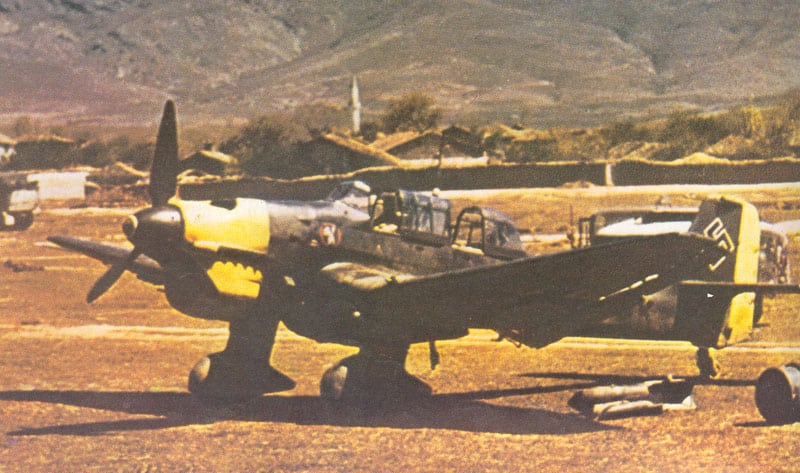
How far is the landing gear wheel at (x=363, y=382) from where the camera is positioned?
9289 mm

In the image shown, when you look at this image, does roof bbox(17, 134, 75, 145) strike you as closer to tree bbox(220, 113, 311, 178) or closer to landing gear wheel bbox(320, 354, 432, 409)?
tree bbox(220, 113, 311, 178)

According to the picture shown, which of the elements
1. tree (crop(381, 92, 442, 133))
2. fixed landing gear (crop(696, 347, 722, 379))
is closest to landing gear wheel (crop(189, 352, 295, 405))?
fixed landing gear (crop(696, 347, 722, 379))

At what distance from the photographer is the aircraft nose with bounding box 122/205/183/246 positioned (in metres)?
8.76

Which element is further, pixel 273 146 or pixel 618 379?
pixel 273 146

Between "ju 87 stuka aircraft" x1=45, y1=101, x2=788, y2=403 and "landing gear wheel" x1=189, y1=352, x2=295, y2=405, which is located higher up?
"ju 87 stuka aircraft" x1=45, y1=101, x2=788, y2=403

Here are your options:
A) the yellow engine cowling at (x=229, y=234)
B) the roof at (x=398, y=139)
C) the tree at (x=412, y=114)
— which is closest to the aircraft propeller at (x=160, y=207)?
the yellow engine cowling at (x=229, y=234)

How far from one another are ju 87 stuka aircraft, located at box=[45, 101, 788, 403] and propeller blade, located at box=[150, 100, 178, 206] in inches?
0.6

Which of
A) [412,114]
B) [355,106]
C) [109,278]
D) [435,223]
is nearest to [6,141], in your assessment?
[355,106]

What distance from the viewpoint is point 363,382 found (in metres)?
9.28

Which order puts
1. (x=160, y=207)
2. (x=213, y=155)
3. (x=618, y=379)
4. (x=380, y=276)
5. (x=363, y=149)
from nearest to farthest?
(x=160, y=207) → (x=380, y=276) → (x=618, y=379) → (x=363, y=149) → (x=213, y=155)

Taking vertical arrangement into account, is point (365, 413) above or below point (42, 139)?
below

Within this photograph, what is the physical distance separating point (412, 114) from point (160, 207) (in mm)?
10365

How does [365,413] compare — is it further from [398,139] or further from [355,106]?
[398,139]

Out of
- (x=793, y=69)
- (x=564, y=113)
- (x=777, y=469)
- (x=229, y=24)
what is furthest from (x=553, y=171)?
(x=777, y=469)
